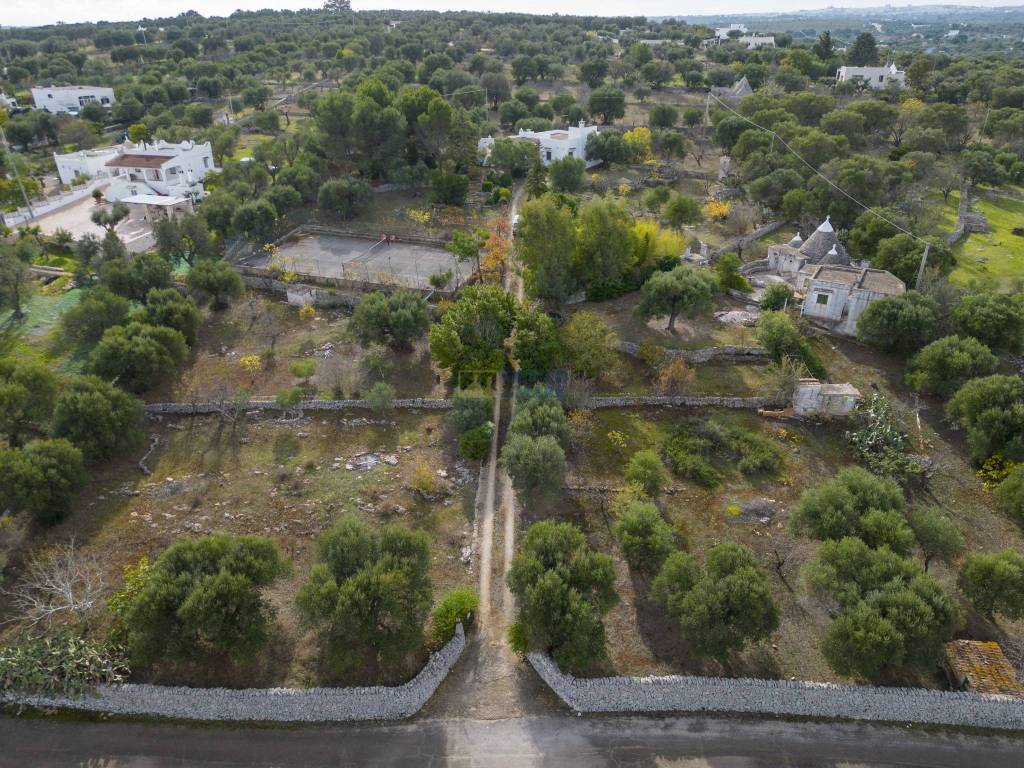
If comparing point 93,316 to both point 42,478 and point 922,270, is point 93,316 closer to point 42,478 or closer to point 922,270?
point 42,478

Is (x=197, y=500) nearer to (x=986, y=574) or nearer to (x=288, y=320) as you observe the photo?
(x=288, y=320)

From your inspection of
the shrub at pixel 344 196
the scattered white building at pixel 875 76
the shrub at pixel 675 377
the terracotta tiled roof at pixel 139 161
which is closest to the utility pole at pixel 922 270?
the shrub at pixel 675 377

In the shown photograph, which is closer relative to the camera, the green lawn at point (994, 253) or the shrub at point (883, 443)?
the shrub at point (883, 443)

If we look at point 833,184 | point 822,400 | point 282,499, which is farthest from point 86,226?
point 833,184

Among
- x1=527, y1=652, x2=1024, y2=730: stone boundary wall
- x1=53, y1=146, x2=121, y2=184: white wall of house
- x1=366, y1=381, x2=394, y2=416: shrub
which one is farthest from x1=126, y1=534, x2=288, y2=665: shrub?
x1=53, y1=146, x2=121, y2=184: white wall of house

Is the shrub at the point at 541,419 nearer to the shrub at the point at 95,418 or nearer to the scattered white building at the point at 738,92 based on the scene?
the shrub at the point at 95,418

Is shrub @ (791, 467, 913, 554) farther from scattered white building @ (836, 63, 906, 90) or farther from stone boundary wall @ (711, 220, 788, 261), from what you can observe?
scattered white building @ (836, 63, 906, 90)
